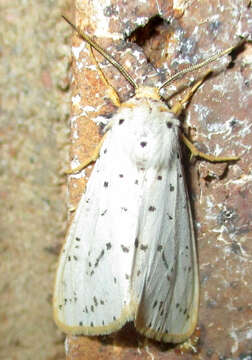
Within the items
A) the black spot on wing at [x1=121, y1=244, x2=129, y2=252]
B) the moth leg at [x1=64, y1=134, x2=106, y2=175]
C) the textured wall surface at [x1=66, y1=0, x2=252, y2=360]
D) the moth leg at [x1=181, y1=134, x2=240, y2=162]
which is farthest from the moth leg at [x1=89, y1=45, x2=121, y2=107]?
the black spot on wing at [x1=121, y1=244, x2=129, y2=252]

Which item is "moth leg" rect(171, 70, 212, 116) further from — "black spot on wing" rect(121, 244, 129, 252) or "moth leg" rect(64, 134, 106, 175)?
"black spot on wing" rect(121, 244, 129, 252)

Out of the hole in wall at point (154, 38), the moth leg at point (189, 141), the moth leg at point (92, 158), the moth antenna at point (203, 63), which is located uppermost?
the hole in wall at point (154, 38)

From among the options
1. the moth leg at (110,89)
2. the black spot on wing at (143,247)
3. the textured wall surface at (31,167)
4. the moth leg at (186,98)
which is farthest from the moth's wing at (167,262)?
the textured wall surface at (31,167)

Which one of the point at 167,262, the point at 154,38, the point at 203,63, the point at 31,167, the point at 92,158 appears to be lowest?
the point at 167,262

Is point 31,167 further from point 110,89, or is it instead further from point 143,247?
point 143,247

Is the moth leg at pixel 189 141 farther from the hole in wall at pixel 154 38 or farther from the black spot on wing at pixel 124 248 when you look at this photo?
the black spot on wing at pixel 124 248

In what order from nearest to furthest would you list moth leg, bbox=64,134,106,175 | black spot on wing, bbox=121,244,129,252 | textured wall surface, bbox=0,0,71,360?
black spot on wing, bbox=121,244,129,252
moth leg, bbox=64,134,106,175
textured wall surface, bbox=0,0,71,360

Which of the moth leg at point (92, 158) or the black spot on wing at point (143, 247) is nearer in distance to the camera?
the black spot on wing at point (143, 247)

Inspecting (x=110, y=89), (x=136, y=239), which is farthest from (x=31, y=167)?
(x=136, y=239)
